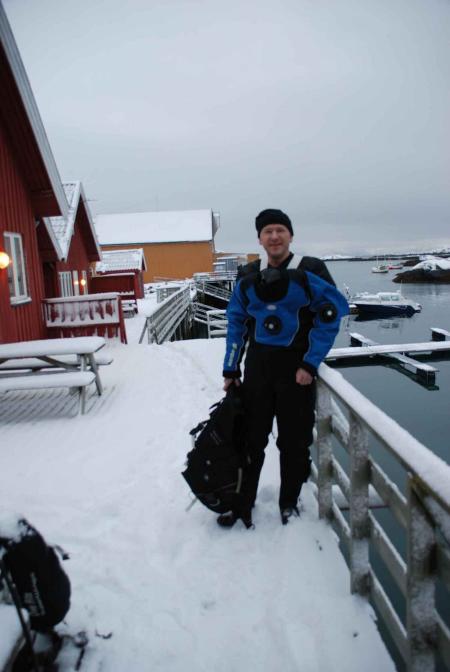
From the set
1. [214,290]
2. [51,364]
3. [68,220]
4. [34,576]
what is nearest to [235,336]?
[34,576]

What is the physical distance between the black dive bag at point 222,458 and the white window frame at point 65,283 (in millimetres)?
12413

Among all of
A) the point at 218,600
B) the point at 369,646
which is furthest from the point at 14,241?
the point at 369,646

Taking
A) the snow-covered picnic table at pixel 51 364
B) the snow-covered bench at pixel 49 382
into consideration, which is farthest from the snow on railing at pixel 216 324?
the snow-covered bench at pixel 49 382

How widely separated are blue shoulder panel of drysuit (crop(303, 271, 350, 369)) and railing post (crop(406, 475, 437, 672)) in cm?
118

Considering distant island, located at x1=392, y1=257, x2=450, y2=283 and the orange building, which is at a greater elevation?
the orange building

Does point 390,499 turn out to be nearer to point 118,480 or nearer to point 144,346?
point 118,480

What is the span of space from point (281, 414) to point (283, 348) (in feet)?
1.46

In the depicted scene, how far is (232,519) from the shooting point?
9.83 feet

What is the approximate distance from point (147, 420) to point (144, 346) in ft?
16.6

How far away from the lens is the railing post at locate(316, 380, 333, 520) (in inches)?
112

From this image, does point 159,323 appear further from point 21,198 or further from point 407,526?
point 407,526

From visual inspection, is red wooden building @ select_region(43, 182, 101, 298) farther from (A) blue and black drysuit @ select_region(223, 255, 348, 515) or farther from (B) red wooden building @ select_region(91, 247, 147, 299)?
(A) blue and black drysuit @ select_region(223, 255, 348, 515)

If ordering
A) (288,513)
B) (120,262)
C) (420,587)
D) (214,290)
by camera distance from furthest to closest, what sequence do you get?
(214,290) < (120,262) < (288,513) < (420,587)

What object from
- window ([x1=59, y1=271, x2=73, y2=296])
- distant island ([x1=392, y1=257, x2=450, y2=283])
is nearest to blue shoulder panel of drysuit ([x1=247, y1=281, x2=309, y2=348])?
window ([x1=59, y1=271, x2=73, y2=296])
